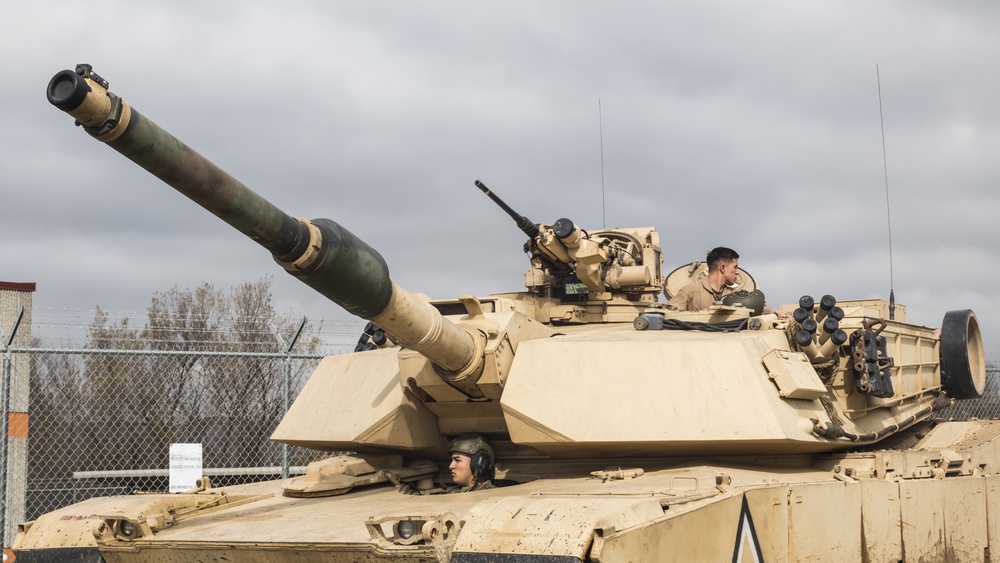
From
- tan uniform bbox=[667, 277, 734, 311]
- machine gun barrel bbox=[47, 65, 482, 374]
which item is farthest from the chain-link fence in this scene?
machine gun barrel bbox=[47, 65, 482, 374]

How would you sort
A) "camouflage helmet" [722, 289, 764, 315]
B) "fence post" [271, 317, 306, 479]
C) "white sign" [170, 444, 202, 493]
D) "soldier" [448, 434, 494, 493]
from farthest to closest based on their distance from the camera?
"fence post" [271, 317, 306, 479]
"white sign" [170, 444, 202, 493]
"camouflage helmet" [722, 289, 764, 315]
"soldier" [448, 434, 494, 493]

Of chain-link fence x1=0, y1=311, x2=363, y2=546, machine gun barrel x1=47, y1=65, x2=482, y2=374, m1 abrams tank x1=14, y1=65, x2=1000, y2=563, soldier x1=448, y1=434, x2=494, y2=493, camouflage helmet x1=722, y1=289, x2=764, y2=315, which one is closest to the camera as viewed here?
machine gun barrel x1=47, y1=65, x2=482, y2=374

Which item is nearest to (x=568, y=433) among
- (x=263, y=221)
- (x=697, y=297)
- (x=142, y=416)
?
(x=263, y=221)

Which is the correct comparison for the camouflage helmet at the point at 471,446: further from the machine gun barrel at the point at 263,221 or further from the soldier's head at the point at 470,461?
the machine gun barrel at the point at 263,221

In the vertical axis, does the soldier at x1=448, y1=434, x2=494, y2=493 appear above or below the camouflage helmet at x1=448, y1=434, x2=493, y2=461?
below

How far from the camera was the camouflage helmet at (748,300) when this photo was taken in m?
10.2

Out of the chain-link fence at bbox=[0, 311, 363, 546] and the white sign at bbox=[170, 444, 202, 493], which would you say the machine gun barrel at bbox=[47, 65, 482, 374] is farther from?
the chain-link fence at bbox=[0, 311, 363, 546]

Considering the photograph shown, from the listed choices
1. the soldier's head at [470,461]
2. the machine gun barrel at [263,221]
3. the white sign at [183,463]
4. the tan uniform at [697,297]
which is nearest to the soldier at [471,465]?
the soldier's head at [470,461]

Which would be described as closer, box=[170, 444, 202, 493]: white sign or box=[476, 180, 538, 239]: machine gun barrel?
box=[476, 180, 538, 239]: machine gun barrel

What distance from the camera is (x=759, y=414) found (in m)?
8.36

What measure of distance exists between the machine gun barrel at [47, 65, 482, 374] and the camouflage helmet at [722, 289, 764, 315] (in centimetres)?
351

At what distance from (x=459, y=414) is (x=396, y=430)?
Result: 53cm

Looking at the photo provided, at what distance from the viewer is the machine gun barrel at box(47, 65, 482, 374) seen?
558 cm

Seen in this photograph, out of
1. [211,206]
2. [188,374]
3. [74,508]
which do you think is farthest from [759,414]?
[188,374]
